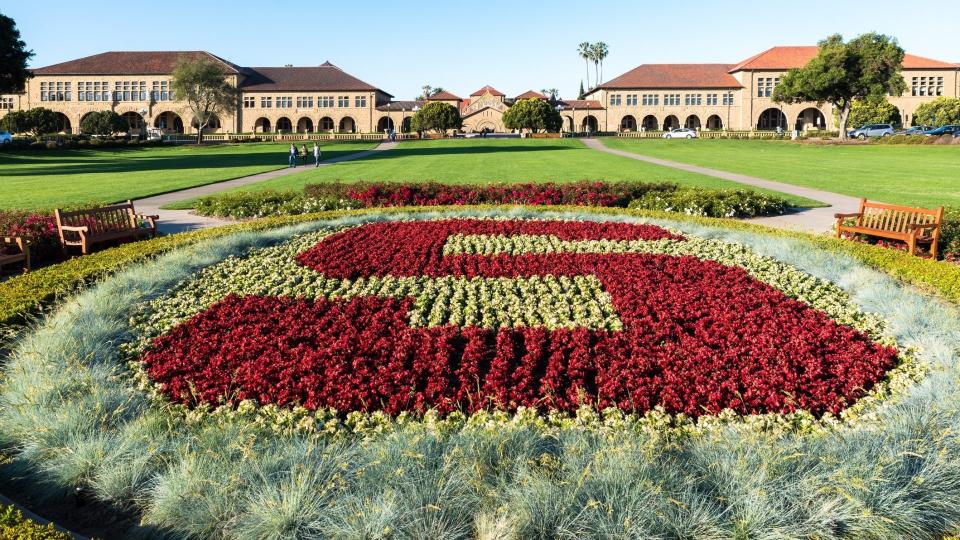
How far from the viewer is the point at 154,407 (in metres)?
4.96

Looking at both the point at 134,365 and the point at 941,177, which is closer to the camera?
the point at 134,365

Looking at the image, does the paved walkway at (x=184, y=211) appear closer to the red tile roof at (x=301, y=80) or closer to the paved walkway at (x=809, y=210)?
the paved walkway at (x=809, y=210)

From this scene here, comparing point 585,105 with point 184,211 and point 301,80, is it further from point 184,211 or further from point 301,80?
point 184,211

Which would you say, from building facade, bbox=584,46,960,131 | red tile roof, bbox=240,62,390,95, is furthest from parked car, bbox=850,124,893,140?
red tile roof, bbox=240,62,390,95

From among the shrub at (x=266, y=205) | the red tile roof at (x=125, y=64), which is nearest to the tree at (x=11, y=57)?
the shrub at (x=266, y=205)

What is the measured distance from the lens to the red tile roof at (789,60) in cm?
8144

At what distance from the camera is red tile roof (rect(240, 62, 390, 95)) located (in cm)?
8725

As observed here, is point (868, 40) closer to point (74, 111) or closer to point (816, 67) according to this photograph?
point (816, 67)

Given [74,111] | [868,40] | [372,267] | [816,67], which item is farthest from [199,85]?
[372,267]

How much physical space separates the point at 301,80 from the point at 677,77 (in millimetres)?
49879

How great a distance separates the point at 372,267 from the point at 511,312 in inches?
107

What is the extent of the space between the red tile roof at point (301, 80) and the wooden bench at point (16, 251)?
8034cm

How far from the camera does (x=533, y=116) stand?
263 feet

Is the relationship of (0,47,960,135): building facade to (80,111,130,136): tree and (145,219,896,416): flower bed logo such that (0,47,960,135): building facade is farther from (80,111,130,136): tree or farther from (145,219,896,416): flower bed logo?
(145,219,896,416): flower bed logo
